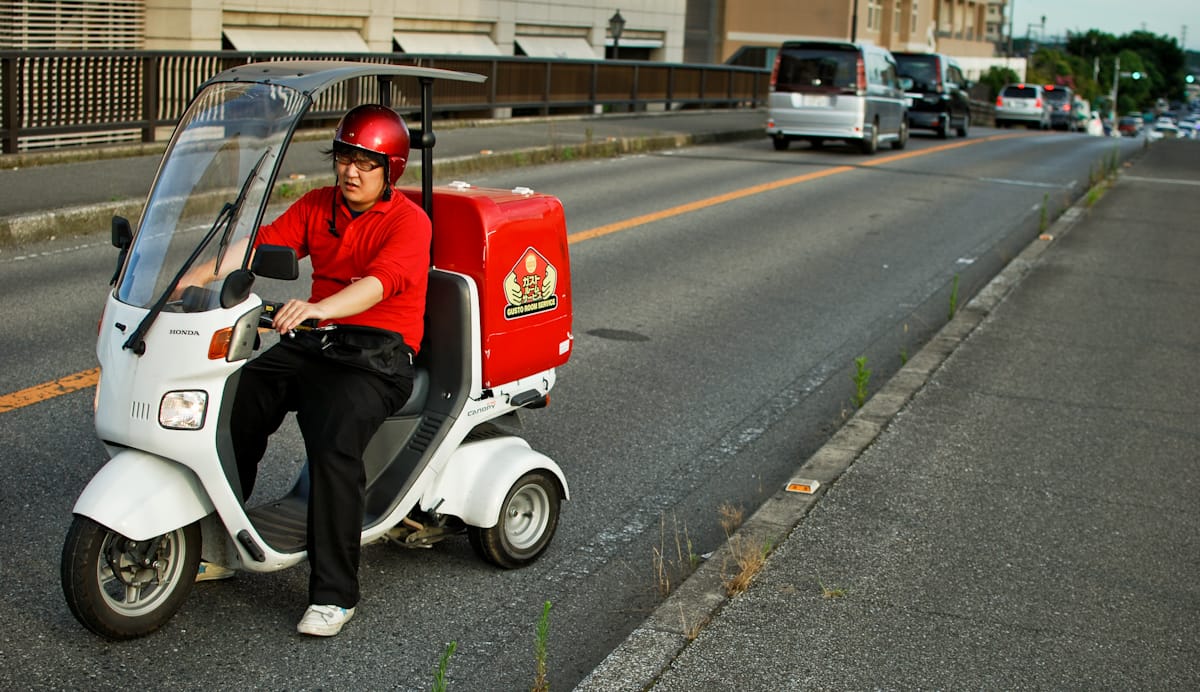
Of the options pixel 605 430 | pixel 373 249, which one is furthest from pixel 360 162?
pixel 605 430

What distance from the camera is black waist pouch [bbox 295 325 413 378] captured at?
13.9 ft

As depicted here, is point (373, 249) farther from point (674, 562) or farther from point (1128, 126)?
point (1128, 126)

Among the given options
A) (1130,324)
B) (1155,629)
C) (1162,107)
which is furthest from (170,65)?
(1162,107)

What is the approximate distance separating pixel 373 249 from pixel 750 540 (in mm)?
1679

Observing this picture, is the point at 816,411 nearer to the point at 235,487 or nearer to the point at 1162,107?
the point at 235,487

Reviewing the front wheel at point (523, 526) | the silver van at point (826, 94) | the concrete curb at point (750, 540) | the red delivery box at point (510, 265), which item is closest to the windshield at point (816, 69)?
the silver van at point (826, 94)

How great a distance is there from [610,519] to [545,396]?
0.74m

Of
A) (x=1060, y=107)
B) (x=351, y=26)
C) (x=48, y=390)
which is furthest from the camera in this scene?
(x=1060, y=107)

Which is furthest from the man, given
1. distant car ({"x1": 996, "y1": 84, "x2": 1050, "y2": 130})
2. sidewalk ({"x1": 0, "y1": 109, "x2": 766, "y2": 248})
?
distant car ({"x1": 996, "y1": 84, "x2": 1050, "y2": 130})

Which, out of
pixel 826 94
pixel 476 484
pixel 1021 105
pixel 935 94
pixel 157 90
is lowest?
pixel 476 484

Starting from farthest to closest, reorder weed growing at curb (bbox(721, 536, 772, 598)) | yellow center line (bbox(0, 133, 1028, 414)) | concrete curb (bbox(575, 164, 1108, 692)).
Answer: yellow center line (bbox(0, 133, 1028, 414)), weed growing at curb (bbox(721, 536, 772, 598)), concrete curb (bbox(575, 164, 1108, 692))

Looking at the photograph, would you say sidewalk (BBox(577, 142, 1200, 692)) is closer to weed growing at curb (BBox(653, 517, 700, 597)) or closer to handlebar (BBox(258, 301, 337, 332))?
weed growing at curb (BBox(653, 517, 700, 597))

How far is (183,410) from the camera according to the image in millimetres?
3863

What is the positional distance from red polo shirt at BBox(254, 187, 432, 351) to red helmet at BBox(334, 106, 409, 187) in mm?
204
